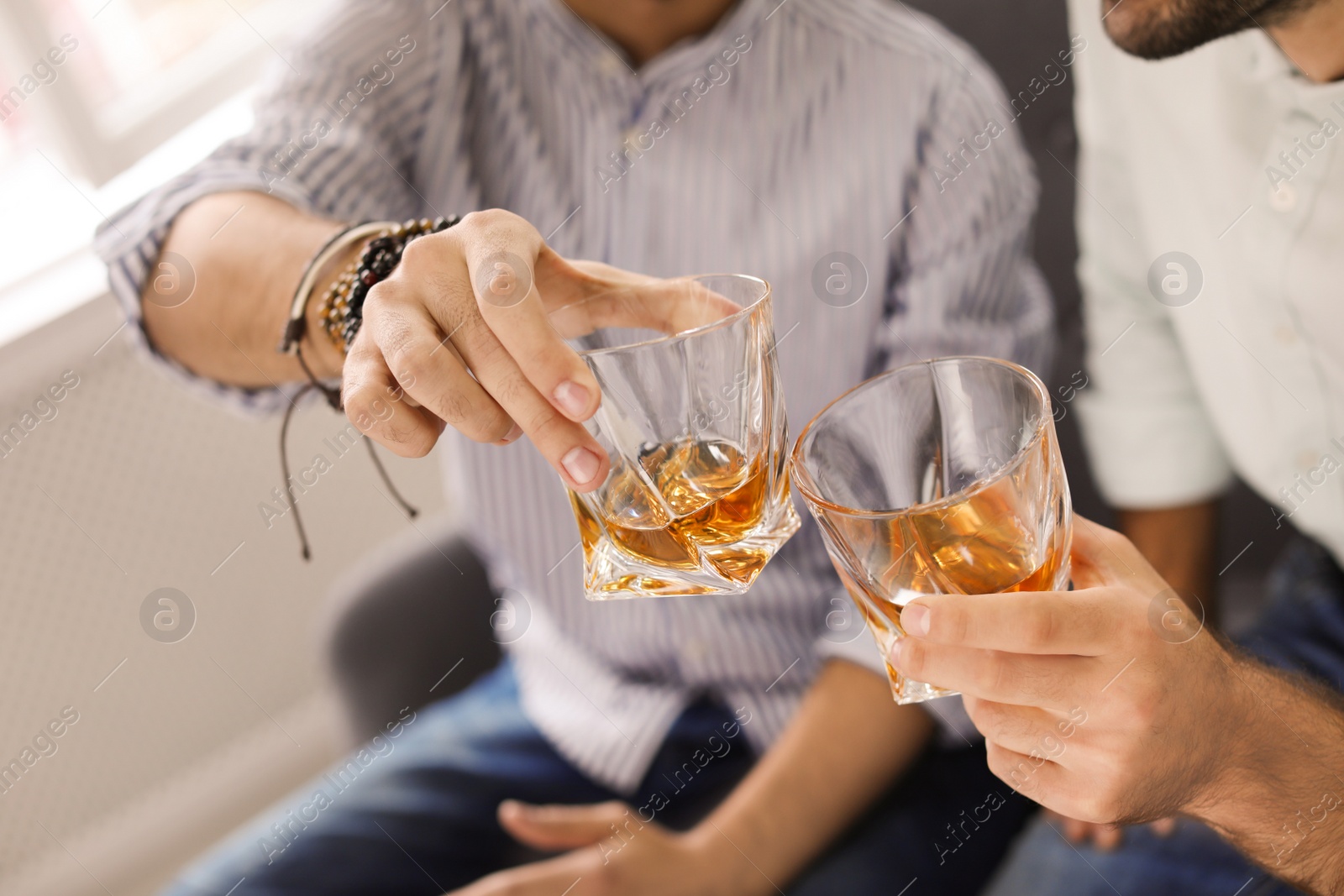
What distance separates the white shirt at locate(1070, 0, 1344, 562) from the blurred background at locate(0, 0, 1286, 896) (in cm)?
19

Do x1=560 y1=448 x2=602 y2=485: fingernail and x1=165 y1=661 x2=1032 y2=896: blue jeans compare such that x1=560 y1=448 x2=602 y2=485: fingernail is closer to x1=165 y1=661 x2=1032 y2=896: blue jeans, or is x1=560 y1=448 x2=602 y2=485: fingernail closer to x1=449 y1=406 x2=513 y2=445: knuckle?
x1=449 y1=406 x2=513 y2=445: knuckle

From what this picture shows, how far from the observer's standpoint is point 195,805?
1810 mm

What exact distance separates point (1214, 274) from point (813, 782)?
2.06 feet

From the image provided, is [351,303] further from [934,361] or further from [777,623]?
[777,623]

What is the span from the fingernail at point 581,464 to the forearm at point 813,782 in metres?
0.62

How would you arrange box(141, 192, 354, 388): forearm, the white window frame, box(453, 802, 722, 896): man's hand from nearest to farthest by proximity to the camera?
box(141, 192, 354, 388): forearm < box(453, 802, 722, 896): man's hand < the white window frame

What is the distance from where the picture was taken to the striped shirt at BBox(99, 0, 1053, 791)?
39.7 inches

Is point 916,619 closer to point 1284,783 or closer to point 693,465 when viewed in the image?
point 693,465

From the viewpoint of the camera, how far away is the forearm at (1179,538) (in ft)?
3.73

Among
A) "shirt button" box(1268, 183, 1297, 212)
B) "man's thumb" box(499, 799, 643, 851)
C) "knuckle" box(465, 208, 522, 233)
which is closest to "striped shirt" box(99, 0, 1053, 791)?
"man's thumb" box(499, 799, 643, 851)

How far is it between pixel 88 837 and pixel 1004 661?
5.76 ft

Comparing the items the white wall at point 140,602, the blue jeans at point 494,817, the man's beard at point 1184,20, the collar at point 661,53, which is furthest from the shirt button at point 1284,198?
the white wall at point 140,602

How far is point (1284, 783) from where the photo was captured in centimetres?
59

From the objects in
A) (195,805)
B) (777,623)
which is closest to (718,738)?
(777,623)
